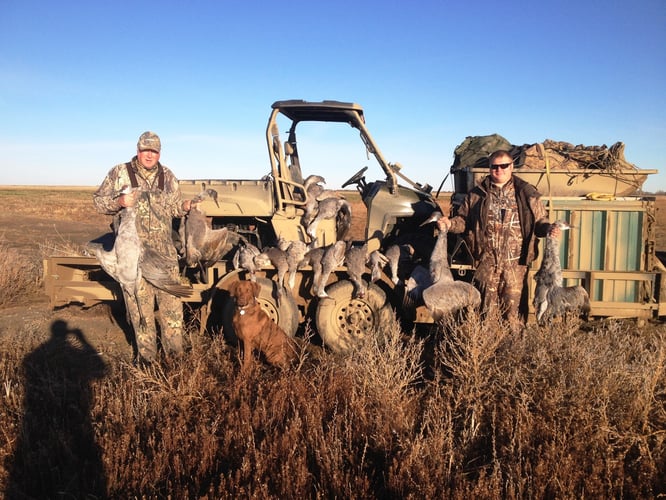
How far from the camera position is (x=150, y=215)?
5223 mm

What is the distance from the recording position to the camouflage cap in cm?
504

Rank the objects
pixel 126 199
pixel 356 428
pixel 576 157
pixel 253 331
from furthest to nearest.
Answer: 1. pixel 576 157
2. pixel 126 199
3. pixel 253 331
4. pixel 356 428

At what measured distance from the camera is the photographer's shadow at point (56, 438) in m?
3.21

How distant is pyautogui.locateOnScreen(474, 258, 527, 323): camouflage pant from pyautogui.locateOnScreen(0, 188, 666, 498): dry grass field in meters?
0.32

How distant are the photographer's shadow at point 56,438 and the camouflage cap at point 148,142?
241 cm

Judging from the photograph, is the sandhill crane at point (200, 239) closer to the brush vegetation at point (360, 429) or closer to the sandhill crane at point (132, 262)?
the sandhill crane at point (132, 262)

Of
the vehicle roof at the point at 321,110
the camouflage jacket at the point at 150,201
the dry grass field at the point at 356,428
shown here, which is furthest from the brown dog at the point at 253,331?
the vehicle roof at the point at 321,110

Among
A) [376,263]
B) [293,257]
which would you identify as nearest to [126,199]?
[293,257]

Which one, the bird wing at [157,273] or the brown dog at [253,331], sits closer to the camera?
the brown dog at [253,331]

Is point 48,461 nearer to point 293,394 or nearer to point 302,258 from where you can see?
point 293,394

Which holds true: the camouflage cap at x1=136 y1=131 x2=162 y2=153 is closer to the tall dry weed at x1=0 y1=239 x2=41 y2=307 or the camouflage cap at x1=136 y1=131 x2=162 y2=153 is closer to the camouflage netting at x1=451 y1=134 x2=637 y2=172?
the camouflage netting at x1=451 y1=134 x2=637 y2=172

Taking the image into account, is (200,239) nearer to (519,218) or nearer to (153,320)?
(153,320)

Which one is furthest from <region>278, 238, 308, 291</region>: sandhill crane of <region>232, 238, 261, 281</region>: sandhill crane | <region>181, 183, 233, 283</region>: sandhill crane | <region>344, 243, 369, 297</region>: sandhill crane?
<region>181, 183, 233, 283</region>: sandhill crane

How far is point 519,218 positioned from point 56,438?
14.8ft
